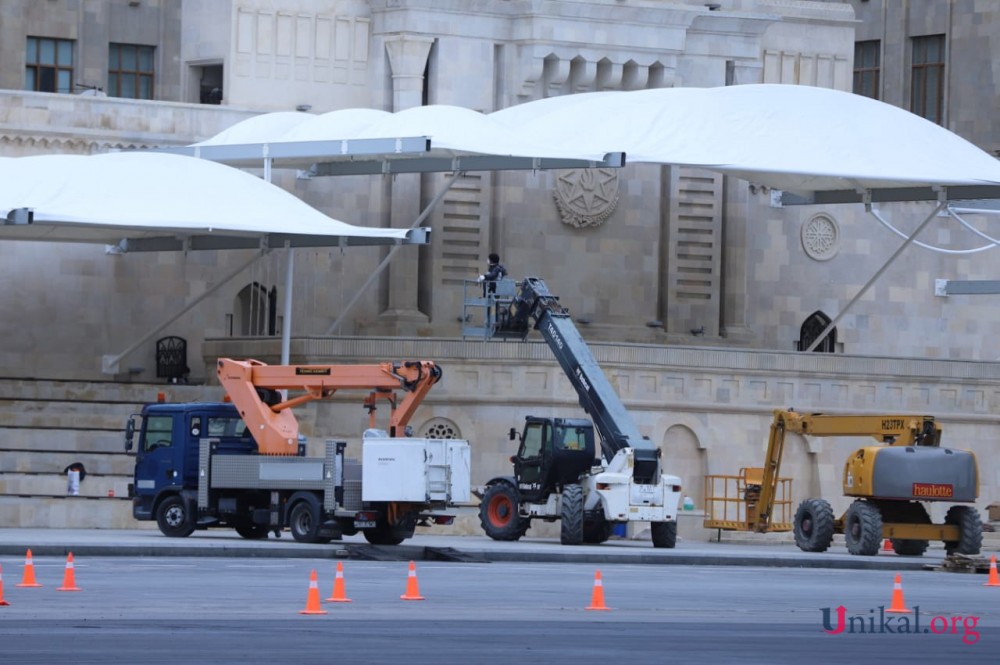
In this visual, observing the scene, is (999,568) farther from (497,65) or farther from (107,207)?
(497,65)

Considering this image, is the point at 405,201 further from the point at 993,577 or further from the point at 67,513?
the point at 993,577

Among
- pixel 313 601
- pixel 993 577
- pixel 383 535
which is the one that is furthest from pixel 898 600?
pixel 383 535

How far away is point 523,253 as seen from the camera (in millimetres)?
53312

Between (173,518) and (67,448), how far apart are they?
8.07m

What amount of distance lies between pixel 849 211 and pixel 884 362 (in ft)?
27.8

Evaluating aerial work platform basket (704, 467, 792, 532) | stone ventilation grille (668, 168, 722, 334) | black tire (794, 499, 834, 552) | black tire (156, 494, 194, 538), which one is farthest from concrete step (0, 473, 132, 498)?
stone ventilation grille (668, 168, 722, 334)

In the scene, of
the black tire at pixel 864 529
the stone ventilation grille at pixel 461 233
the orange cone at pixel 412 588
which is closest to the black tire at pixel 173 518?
the black tire at pixel 864 529

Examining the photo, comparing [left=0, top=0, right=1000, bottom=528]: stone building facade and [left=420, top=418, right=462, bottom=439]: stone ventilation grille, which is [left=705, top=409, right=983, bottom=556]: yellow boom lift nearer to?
[left=0, top=0, right=1000, bottom=528]: stone building facade

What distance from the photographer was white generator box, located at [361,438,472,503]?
112ft

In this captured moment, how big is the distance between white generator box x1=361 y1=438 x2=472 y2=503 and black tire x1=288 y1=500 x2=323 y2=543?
3.24ft

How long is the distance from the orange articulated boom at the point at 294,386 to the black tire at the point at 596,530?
3916 millimetres

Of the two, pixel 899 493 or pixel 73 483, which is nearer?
A: pixel 899 493

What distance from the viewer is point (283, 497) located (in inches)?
1393

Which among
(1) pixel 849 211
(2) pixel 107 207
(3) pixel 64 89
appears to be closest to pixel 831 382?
(1) pixel 849 211
